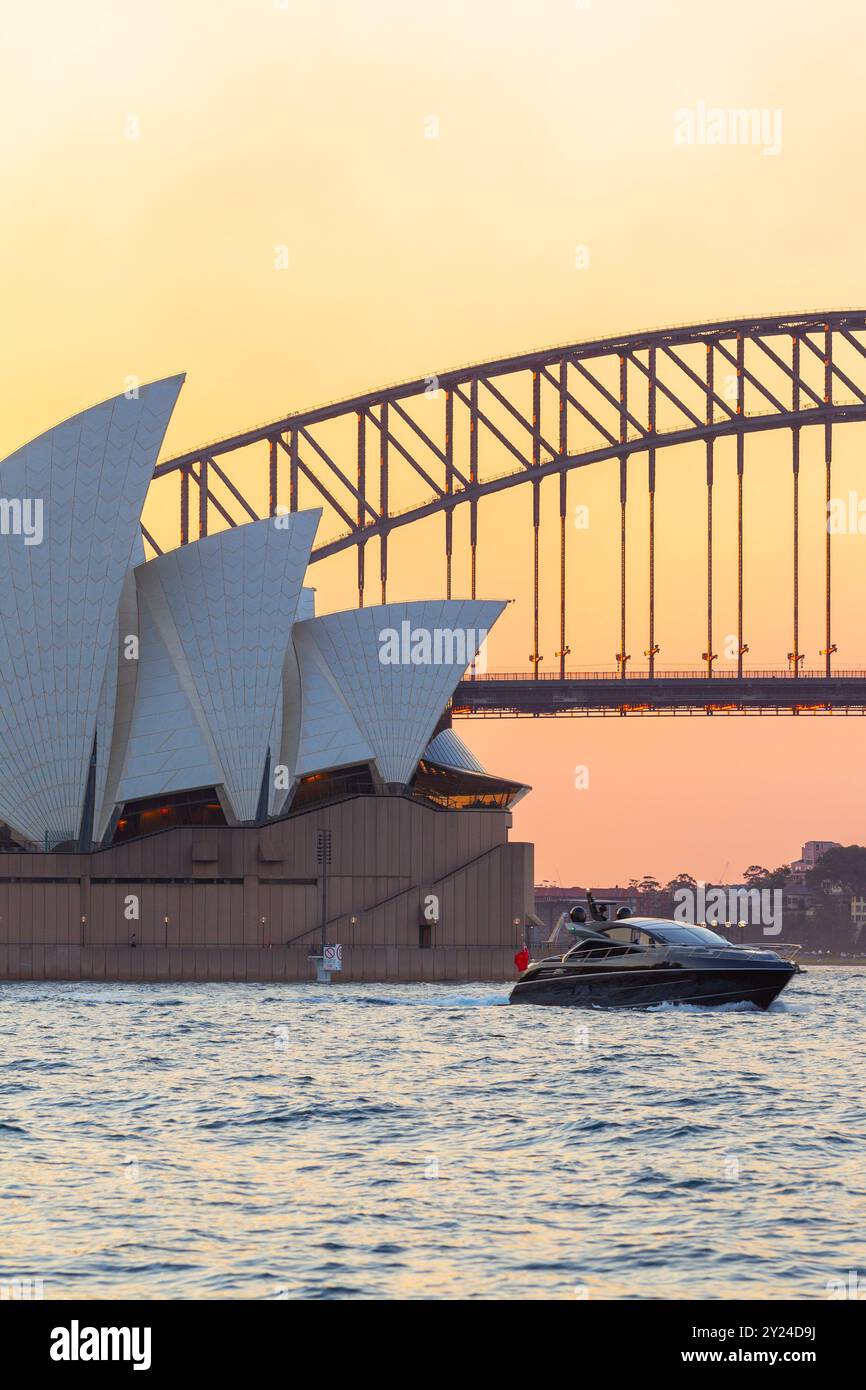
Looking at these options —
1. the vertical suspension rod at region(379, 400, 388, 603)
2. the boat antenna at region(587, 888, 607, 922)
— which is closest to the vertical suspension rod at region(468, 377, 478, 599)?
the vertical suspension rod at region(379, 400, 388, 603)

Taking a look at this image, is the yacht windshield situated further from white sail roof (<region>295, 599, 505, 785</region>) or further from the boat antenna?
white sail roof (<region>295, 599, 505, 785</region>)

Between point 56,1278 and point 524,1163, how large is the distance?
6.60m

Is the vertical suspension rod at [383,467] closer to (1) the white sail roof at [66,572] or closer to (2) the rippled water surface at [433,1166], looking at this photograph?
(1) the white sail roof at [66,572]

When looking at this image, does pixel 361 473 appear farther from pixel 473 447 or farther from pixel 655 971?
pixel 655 971

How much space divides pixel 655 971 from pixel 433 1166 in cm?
2455

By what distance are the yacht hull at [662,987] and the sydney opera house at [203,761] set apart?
3111 centimetres

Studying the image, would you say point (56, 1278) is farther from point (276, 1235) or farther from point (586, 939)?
point (586, 939)

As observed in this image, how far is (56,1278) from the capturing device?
44.7ft

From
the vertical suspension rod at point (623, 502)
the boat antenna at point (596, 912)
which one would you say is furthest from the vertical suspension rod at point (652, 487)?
the boat antenna at point (596, 912)

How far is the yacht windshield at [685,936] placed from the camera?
1711 inches

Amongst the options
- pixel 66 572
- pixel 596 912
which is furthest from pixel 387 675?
pixel 596 912

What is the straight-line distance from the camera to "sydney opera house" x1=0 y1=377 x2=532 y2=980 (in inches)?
2842

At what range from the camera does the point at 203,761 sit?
7712cm

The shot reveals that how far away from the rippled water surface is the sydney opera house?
124 ft
